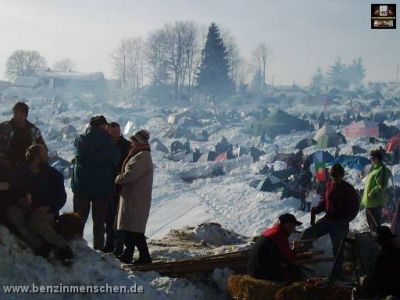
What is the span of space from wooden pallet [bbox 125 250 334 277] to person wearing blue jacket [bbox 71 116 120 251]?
90 cm

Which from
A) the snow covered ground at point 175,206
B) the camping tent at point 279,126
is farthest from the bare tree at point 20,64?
the camping tent at point 279,126

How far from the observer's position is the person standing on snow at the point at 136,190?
20.2 feet

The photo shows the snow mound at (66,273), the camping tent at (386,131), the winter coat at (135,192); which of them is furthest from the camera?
the camping tent at (386,131)

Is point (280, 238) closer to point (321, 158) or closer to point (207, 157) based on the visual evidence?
point (321, 158)

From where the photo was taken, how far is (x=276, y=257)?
543 centimetres

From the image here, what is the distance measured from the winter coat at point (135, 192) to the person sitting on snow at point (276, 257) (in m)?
1.39

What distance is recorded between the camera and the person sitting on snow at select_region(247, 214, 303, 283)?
5410 millimetres

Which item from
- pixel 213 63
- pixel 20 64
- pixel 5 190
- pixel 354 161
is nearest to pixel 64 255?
pixel 5 190

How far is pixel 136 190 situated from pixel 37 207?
1156mm

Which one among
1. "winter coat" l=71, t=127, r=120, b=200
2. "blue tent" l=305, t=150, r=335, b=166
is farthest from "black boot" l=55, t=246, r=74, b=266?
"blue tent" l=305, t=150, r=335, b=166

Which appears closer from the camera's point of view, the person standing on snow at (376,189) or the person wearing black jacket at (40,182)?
the person wearing black jacket at (40,182)

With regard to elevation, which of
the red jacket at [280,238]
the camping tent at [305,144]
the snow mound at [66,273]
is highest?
the red jacket at [280,238]

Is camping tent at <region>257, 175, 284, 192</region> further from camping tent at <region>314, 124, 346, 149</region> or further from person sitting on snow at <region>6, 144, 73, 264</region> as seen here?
person sitting on snow at <region>6, 144, 73, 264</region>

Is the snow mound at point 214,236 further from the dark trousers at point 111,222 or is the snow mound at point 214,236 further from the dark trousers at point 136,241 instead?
the dark trousers at point 136,241
